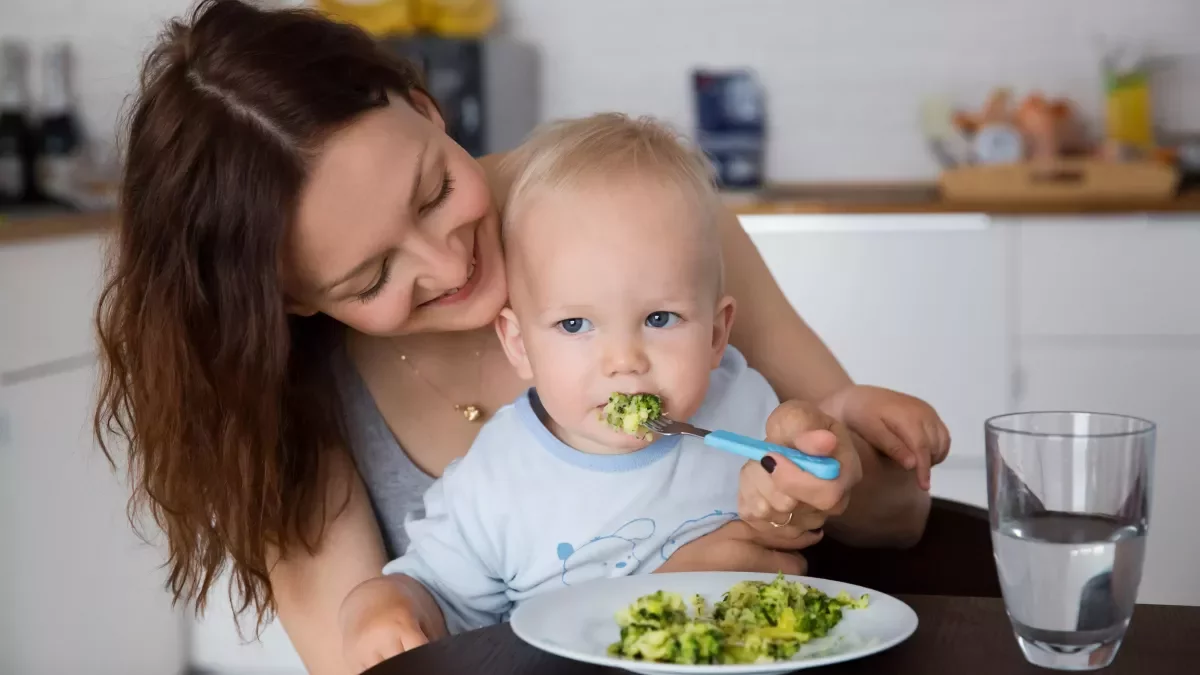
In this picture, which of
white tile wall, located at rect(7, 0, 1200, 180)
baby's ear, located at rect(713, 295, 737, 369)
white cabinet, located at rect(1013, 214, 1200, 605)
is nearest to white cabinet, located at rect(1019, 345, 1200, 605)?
white cabinet, located at rect(1013, 214, 1200, 605)

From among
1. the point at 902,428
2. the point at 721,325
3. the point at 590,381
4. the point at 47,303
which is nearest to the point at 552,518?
the point at 590,381

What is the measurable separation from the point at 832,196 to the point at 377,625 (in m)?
2.61

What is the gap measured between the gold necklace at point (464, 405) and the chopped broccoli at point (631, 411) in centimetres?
38

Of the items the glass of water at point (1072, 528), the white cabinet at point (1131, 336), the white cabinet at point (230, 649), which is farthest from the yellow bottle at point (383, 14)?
the glass of water at point (1072, 528)

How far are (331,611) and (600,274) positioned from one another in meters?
0.47

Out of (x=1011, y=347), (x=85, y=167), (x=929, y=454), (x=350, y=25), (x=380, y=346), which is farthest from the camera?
(x=85, y=167)

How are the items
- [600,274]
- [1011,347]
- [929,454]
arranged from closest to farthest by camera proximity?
[600,274] → [929,454] → [1011,347]

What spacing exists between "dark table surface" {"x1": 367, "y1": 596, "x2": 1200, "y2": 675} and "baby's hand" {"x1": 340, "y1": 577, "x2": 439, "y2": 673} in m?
0.15

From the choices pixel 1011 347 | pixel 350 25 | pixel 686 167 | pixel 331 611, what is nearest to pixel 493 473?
pixel 331 611

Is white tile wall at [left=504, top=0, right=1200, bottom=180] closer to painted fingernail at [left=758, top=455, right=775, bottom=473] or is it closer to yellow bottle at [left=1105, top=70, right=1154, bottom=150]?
yellow bottle at [left=1105, top=70, right=1154, bottom=150]

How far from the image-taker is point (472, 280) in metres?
1.31

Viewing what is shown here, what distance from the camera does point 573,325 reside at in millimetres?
1234

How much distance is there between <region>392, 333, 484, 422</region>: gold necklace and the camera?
1.56m

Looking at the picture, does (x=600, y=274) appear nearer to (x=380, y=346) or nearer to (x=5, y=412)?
(x=380, y=346)
